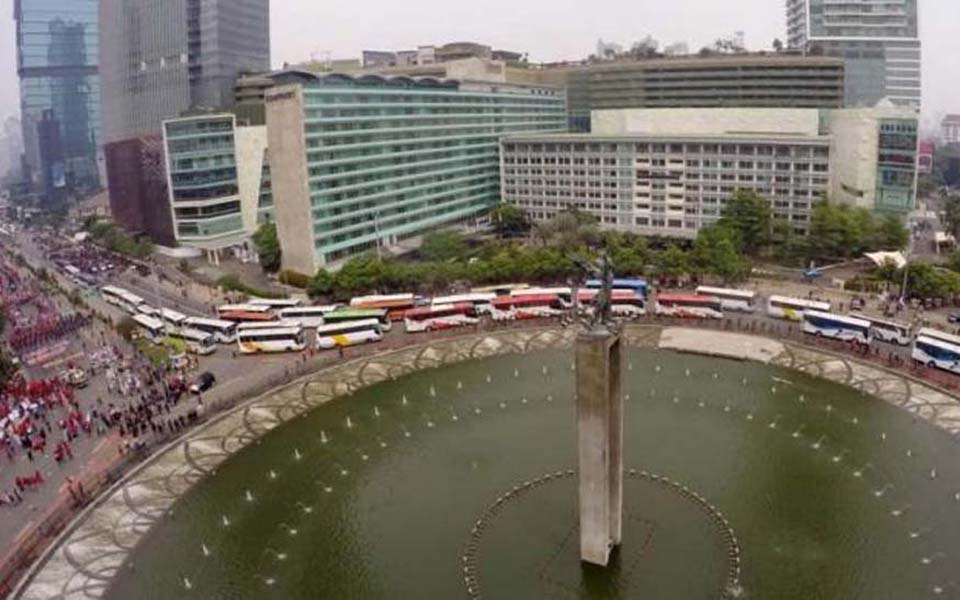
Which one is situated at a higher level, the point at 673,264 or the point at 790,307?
the point at 673,264

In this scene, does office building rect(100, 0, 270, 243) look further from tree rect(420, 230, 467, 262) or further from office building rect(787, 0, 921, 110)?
office building rect(787, 0, 921, 110)

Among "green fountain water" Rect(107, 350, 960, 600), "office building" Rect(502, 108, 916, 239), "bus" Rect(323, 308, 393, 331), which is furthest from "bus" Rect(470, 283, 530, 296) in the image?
"office building" Rect(502, 108, 916, 239)

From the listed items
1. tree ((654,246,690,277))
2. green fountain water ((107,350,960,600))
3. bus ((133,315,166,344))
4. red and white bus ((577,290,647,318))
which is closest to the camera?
green fountain water ((107,350,960,600))

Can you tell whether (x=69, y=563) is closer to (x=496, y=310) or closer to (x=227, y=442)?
(x=227, y=442)

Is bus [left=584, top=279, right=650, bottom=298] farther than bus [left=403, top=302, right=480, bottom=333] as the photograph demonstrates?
Yes

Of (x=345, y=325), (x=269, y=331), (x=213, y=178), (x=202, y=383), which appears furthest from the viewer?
(x=213, y=178)

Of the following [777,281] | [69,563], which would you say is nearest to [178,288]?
[69,563]

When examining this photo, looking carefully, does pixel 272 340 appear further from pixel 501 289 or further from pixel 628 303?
pixel 628 303

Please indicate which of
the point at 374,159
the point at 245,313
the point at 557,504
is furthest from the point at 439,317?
the point at 374,159
